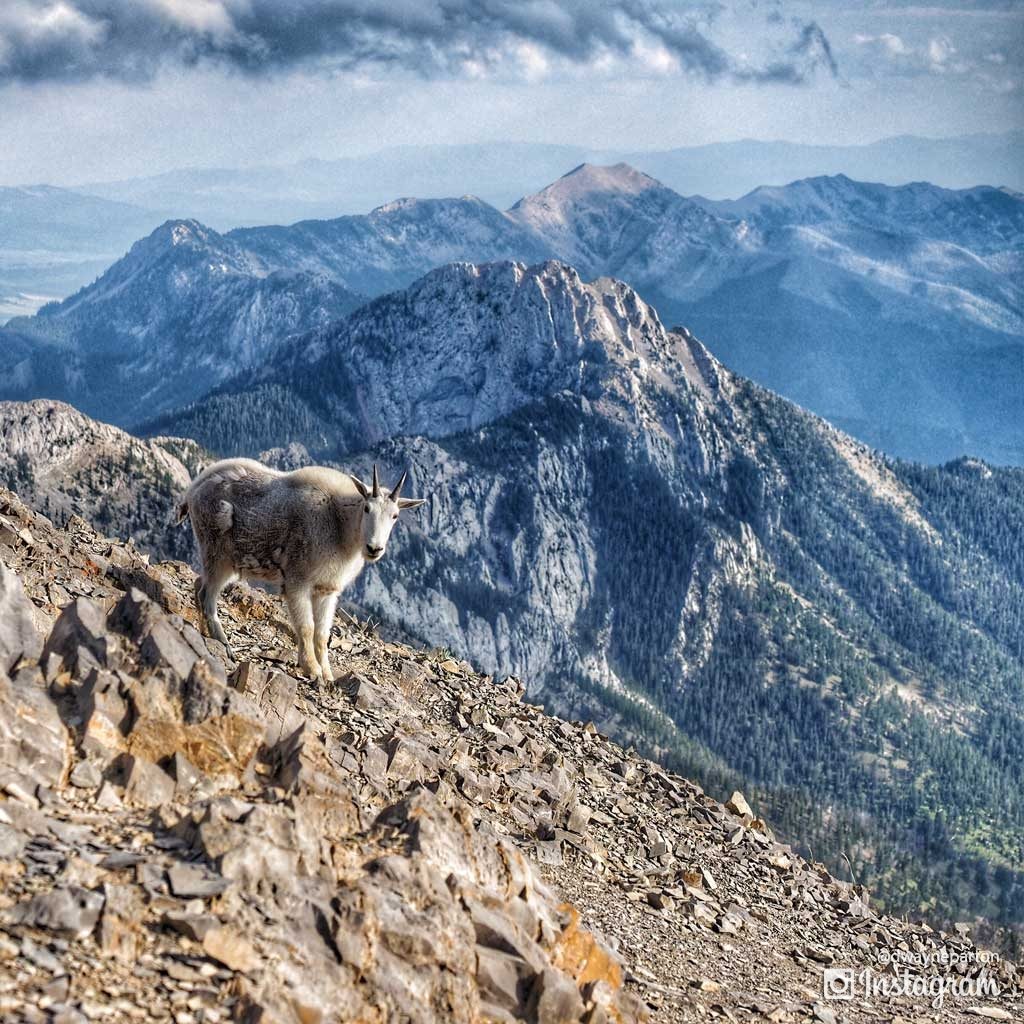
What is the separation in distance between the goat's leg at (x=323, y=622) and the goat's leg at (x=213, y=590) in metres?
2.44

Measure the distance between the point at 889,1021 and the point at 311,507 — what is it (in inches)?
754

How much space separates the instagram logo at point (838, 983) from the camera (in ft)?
85.7

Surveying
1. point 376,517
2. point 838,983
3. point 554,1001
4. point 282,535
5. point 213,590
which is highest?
point 376,517

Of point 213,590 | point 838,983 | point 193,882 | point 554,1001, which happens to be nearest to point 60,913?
point 193,882

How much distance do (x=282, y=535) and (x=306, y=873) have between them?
1412cm

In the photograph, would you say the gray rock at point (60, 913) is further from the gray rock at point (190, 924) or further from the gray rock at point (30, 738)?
the gray rock at point (30, 738)

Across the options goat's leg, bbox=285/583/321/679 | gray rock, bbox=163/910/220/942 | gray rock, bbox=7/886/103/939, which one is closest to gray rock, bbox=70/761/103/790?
gray rock, bbox=7/886/103/939

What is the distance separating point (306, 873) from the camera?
15914 millimetres

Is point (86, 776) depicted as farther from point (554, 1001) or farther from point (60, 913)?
point (554, 1001)

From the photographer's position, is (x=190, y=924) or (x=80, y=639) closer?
(x=190, y=924)

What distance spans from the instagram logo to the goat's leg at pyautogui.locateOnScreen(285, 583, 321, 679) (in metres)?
15.4

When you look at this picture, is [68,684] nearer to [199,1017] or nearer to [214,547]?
[199,1017]

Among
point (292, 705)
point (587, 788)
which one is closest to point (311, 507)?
point (292, 705)

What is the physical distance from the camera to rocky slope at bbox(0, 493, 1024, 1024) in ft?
44.9
